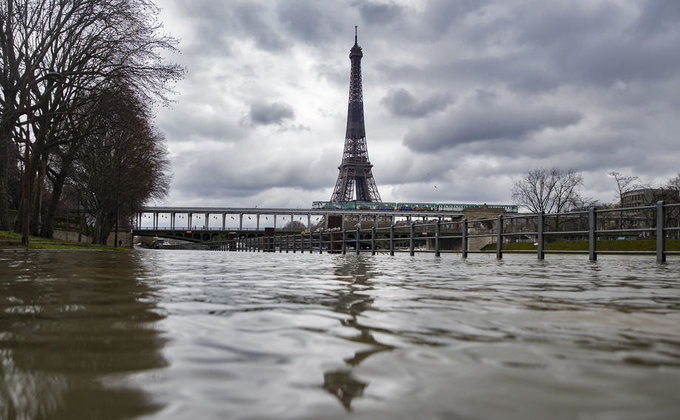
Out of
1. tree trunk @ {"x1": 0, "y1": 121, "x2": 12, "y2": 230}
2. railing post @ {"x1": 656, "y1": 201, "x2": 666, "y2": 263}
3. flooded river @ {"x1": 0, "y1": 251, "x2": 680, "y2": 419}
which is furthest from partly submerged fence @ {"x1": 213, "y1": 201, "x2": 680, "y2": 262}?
tree trunk @ {"x1": 0, "y1": 121, "x2": 12, "y2": 230}

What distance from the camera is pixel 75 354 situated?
158cm

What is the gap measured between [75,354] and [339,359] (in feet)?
2.46

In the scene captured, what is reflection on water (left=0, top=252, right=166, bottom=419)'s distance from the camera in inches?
42.6

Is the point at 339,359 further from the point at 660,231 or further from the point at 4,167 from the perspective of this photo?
the point at 4,167

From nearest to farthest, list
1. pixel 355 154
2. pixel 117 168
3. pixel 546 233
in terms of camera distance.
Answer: pixel 546 233, pixel 117 168, pixel 355 154

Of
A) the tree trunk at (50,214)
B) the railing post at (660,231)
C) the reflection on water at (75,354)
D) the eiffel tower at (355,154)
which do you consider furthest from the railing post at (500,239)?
the eiffel tower at (355,154)

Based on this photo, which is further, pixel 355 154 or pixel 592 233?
pixel 355 154

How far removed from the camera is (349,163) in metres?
90.8

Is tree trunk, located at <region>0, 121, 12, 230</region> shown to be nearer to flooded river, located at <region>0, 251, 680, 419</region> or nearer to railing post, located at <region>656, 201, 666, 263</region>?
railing post, located at <region>656, 201, 666, 263</region>

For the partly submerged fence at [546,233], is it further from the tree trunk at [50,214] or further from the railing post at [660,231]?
the tree trunk at [50,214]

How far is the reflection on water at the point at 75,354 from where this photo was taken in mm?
1083

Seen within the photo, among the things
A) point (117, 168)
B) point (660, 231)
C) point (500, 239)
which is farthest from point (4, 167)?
point (660, 231)

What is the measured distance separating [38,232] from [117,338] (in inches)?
1399

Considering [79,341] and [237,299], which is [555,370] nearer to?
[79,341]
